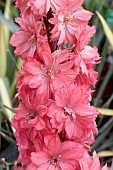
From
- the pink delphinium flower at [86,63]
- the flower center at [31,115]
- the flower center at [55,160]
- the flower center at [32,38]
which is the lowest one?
the flower center at [55,160]

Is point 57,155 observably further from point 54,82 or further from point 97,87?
point 97,87

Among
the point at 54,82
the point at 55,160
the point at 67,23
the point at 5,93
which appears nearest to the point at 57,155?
the point at 55,160

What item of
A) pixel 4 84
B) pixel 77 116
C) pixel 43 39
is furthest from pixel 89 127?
pixel 4 84

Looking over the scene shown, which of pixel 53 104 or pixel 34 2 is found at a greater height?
pixel 34 2

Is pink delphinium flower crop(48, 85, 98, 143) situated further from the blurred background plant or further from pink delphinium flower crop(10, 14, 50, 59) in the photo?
the blurred background plant

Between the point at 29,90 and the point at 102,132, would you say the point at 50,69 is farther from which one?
the point at 102,132

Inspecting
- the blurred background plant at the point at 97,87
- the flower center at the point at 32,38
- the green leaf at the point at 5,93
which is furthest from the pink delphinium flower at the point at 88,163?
the green leaf at the point at 5,93

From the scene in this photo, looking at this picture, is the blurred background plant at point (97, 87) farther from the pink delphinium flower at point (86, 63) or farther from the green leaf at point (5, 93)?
the pink delphinium flower at point (86, 63)

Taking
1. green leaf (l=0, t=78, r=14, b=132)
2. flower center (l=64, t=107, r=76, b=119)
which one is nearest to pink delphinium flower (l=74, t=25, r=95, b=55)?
flower center (l=64, t=107, r=76, b=119)
